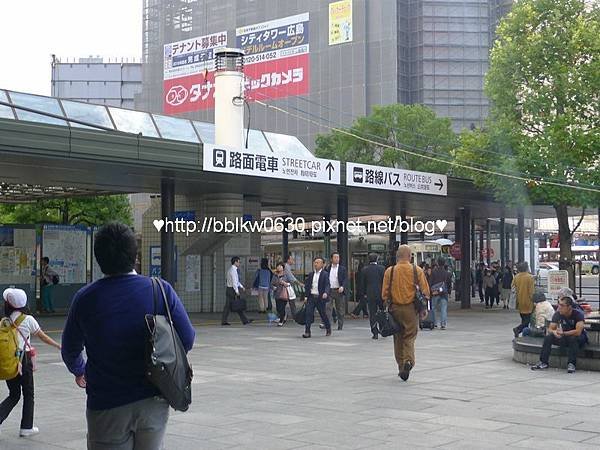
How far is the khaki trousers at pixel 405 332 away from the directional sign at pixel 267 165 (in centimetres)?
876

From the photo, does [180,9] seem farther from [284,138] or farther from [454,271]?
[284,138]

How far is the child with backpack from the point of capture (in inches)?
292

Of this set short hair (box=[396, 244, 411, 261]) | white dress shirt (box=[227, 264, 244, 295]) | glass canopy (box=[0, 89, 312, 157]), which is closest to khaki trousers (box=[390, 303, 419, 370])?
short hair (box=[396, 244, 411, 261])

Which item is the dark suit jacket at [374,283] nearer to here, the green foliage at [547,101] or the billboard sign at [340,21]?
the green foliage at [547,101]

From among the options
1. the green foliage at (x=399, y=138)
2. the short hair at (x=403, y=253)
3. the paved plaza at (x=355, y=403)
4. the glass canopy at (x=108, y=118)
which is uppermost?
the green foliage at (x=399, y=138)

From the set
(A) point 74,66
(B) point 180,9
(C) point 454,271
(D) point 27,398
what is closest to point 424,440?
(D) point 27,398

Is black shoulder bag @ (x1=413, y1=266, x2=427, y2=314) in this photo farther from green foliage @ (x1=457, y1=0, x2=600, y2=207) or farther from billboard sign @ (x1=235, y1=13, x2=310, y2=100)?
billboard sign @ (x1=235, y1=13, x2=310, y2=100)

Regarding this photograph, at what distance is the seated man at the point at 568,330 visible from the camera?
12.1 meters

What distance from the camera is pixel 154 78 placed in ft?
283

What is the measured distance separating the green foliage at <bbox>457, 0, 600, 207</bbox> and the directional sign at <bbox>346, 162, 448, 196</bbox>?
171cm

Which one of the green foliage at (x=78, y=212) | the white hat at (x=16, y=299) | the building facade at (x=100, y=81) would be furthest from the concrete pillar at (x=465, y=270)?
the building facade at (x=100, y=81)

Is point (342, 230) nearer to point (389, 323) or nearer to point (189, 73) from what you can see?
point (389, 323)

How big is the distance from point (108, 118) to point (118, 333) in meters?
18.5

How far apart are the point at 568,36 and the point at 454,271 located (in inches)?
643
